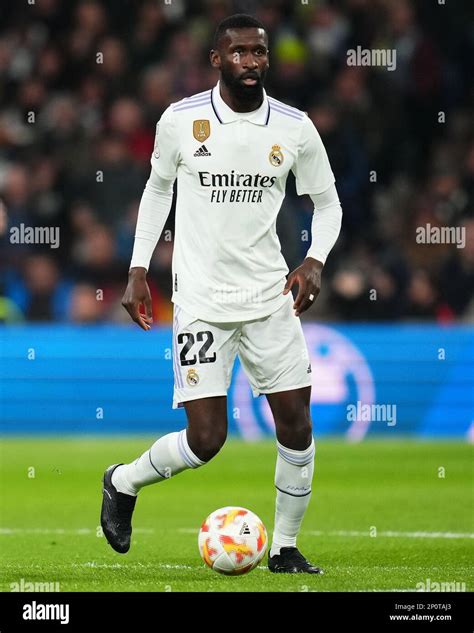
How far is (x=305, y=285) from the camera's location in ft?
22.8

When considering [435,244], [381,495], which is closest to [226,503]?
[381,495]

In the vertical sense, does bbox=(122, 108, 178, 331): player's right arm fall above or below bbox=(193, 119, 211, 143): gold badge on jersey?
below

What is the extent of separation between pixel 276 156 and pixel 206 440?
1.39 metres

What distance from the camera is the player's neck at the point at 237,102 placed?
7137 millimetres

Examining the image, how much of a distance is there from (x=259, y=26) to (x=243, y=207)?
0.84 m

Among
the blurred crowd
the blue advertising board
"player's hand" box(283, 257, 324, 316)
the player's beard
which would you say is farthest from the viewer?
the blurred crowd

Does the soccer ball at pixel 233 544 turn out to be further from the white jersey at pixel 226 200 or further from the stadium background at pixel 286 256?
the stadium background at pixel 286 256

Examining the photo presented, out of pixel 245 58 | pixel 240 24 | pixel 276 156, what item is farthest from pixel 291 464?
pixel 240 24

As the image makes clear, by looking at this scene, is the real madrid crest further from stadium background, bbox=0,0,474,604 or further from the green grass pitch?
stadium background, bbox=0,0,474,604

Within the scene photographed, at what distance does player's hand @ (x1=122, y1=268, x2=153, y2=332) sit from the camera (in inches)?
279

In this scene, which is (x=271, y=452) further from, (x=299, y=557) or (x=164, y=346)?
(x=299, y=557)

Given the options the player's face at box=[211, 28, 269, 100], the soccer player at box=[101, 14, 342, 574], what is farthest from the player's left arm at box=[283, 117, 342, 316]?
the player's face at box=[211, 28, 269, 100]

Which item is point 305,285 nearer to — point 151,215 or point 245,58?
point 151,215

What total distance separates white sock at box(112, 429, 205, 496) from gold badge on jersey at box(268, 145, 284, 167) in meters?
1.34
